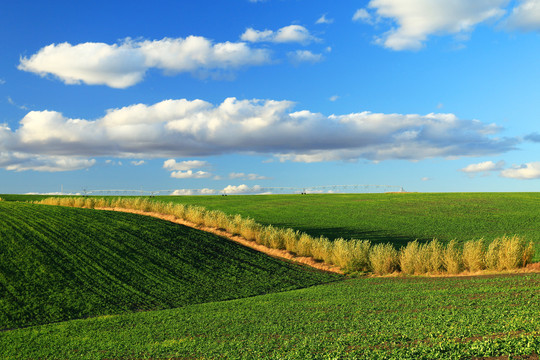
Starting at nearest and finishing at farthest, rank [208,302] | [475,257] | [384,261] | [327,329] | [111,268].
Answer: [327,329] → [208,302] → [111,268] → [475,257] → [384,261]

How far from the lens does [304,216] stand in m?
40.5

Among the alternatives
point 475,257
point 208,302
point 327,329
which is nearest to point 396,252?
point 475,257

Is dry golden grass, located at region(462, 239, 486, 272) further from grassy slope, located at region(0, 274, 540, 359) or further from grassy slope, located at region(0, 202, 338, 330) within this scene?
grassy slope, located at region(0, 202, 338, 330)

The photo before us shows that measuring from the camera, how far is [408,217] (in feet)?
127

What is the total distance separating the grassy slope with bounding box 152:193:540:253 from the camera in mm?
31552

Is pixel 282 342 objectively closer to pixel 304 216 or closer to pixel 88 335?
pixel 88 335

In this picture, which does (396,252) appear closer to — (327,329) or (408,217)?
(327,329)

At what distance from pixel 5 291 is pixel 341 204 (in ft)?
Answer: 128

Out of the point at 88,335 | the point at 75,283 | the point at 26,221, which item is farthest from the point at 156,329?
the point at 26,221

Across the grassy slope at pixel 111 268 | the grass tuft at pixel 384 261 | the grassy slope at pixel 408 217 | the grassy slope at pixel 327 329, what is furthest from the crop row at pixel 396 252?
the grassy slope at pixel 408 217

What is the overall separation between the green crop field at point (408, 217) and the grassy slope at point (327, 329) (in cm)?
1319

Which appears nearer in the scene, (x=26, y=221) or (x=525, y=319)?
(x=525, y=319)

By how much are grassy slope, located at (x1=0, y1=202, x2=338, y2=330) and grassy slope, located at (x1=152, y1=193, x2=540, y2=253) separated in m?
11.1

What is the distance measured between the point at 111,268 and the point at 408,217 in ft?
93.0
